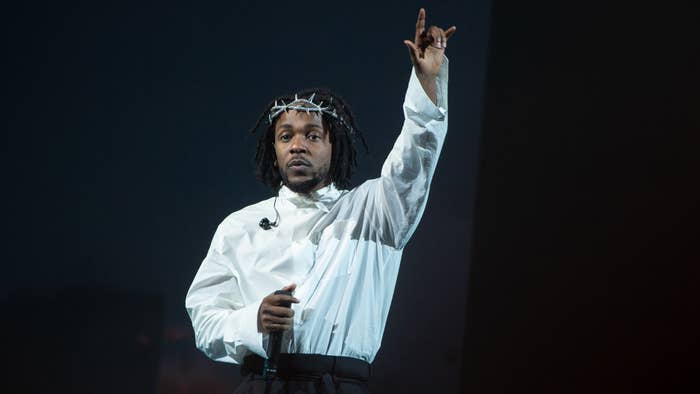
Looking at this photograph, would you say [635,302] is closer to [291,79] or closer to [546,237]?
[546,237]

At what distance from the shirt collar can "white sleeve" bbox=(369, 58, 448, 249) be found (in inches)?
6.5

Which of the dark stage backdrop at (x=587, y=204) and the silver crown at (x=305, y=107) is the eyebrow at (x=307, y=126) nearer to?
the silver crown at (x=305, y=107)

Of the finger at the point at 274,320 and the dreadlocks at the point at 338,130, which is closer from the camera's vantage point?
the finger at the point at 274,320

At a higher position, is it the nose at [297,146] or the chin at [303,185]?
the nose at [297,146]

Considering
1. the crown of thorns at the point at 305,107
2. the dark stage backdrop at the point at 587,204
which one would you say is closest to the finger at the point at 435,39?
the crown of thorns at the point at 305,107

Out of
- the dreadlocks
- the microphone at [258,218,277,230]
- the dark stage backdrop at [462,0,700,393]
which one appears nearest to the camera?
the microphone at [258,218,277,230]

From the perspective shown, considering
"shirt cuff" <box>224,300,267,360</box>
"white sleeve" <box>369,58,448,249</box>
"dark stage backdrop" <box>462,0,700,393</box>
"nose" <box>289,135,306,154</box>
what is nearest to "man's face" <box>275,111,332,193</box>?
"nose" <box>289,135,306,154</box>

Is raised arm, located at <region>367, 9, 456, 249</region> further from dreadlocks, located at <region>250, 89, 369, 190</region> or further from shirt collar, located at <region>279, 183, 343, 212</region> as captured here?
dreadlocks, located at <region>250, 89, 369, 190</region>

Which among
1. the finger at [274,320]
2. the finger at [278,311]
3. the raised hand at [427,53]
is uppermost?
the raised hand at [427,53]

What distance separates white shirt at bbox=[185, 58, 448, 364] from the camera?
1.61 m

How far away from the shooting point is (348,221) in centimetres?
175

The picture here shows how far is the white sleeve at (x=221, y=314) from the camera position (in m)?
1.63

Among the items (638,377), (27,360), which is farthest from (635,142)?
(27,360)

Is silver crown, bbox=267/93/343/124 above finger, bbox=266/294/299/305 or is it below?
above
